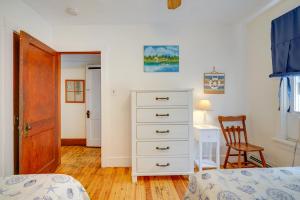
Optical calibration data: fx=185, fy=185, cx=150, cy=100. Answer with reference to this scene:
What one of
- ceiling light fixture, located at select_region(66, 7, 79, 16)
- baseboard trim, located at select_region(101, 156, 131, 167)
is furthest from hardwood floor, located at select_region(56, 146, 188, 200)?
ceiling light fixture, located at select_region(66, 7, 79, 16)

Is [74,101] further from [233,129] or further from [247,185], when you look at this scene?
[247,185]

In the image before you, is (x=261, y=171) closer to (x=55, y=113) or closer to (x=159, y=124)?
(x=159, y=124)

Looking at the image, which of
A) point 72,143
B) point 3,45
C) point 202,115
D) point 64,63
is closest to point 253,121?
point 202,115

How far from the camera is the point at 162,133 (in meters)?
2.57

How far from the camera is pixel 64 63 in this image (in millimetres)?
Result: 4547

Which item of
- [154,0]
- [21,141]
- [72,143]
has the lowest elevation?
[72,143]

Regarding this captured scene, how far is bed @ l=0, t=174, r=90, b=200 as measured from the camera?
1100 millimetres

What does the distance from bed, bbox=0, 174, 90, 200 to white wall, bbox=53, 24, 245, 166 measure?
1.74 m

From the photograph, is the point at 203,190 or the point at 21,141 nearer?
the point at 203,190

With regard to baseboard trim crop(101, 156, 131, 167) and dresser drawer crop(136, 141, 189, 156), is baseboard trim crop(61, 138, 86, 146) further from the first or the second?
dresser drawer crop(136, 141, 189, 156)

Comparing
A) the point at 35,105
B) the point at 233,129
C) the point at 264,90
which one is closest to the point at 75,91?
the point at 35,105

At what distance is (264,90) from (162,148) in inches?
69.0

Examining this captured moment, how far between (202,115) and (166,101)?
93 cm

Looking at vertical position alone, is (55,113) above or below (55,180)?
above
